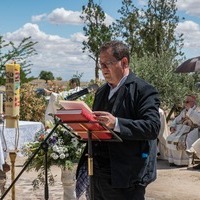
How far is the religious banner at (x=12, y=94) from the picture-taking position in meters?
4.77

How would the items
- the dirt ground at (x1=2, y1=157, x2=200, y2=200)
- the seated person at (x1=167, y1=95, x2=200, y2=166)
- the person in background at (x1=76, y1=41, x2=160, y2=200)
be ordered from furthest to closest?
the seated person at (x1=167, y1=95, x2=200, y2=166) < the dirt ground at (x1=2, y1=157, x2=200, y2=200) < the person in background at (x1=76, y1=41, x2=160, y2=200)

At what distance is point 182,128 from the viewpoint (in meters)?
10.0

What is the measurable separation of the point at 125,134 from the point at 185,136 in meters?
7.10

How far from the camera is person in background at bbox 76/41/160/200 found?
3023mm

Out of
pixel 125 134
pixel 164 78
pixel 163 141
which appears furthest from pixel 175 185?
pixel 164 78

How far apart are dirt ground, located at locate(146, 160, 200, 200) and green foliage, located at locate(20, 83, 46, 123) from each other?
4524 mm

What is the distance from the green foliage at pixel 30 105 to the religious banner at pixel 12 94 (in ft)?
26.8

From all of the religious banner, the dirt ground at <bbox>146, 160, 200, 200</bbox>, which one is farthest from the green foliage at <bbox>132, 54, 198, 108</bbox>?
the religious banner

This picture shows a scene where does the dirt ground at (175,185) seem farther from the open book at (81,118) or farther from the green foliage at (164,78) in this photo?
the green foliage at (164,78)

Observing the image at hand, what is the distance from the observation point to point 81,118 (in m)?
2.76

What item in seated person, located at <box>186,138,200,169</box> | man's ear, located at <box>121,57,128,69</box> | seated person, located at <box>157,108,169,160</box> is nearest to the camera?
man's ear, located at <box>121,57,128,69</box>

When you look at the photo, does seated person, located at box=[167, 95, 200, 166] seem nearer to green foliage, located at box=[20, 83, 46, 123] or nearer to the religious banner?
green foliage, located at box=[20, 83, 46, 123]

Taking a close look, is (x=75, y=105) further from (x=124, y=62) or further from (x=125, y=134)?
(x=124, y=62)

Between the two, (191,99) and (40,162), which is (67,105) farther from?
(191,99)
